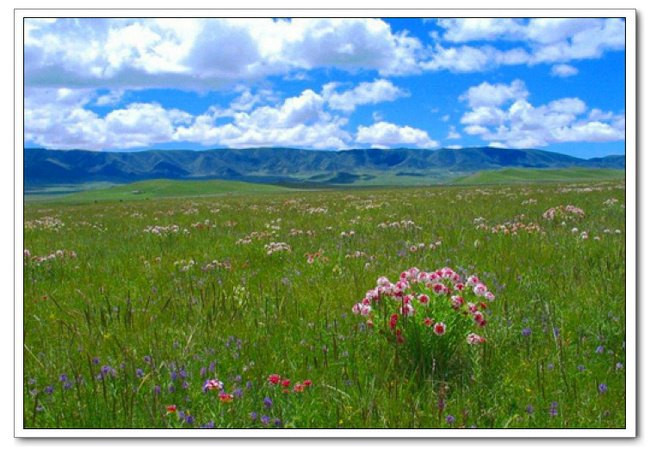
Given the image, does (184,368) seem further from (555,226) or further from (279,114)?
(555,226)

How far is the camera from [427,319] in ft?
13.0

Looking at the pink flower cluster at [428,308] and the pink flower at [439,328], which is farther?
the pink flower cluster at [428,308]

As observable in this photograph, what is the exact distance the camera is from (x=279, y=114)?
6.01m

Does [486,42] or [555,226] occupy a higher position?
[486,42]

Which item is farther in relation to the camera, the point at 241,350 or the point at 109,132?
the point at 109,132

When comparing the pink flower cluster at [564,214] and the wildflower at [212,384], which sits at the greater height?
the pink flower cluster at [564,214]

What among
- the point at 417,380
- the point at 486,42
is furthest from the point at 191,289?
the point at 486,42

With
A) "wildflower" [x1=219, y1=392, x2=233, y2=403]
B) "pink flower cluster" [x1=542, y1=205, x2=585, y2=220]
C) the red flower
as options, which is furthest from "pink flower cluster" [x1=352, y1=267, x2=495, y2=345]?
"pink flower cluster" [x1=542, y1=205, x2=585, y2=220]

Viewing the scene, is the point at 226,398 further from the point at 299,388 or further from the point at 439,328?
the point at 439,328

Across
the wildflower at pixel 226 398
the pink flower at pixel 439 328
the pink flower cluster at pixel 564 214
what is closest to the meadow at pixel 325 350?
the wildflower at pixel 226 398

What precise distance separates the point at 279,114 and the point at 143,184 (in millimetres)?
143996

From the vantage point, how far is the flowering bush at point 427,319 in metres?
4.00

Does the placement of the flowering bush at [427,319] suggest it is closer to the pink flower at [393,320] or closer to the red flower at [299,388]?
the pink flower at [393,320]

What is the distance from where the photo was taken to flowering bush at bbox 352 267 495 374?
3998 millimetres
